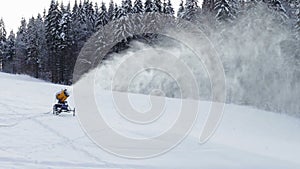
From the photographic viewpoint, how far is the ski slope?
6.22m

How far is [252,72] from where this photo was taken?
25.0 m

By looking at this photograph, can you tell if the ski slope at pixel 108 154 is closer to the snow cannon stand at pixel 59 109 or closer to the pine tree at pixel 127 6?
the snow cannon stand at pixel 59 109

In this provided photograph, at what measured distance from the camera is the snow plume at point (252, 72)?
24438mm

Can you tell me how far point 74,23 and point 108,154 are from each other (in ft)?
162

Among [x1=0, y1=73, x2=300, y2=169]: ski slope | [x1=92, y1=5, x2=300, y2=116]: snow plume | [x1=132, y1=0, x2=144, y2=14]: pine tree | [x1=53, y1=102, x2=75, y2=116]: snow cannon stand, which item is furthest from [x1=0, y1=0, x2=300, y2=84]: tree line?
[x1=53, y1=102, x2=75, y2=116]: snow cannon stand

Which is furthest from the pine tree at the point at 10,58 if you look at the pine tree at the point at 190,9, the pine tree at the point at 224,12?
the pine tree at the point at 224,12

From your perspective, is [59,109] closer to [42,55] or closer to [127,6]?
[127,6]

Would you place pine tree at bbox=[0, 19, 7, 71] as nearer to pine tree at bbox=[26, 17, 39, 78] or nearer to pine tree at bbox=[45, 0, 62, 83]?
pine tree at bbox=[26, 17, 39, 78]

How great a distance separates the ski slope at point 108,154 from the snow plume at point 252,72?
10.0m

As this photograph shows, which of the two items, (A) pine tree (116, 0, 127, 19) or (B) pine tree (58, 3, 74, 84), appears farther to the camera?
(B) pine tree (58, 3, 74, 84)

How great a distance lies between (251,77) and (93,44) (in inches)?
933

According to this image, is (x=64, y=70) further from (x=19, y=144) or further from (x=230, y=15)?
(x=19, y=144)

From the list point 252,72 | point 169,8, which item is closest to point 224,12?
point 252,72

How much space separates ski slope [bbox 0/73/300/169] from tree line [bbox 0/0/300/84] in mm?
16994
